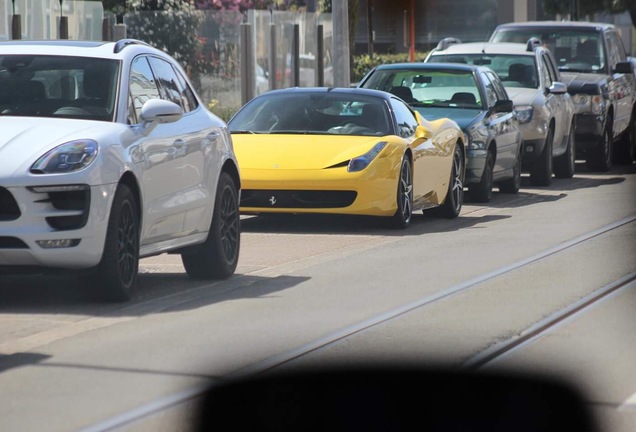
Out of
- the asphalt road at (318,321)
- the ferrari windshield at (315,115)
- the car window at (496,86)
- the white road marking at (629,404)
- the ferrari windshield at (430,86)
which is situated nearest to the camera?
the white road marking at (629,404)

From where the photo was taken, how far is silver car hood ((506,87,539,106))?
20.8m

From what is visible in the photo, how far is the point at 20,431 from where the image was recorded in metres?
6.11

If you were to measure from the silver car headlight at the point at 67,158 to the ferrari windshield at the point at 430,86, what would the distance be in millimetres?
9437

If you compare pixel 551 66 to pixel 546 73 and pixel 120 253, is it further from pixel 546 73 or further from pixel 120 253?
pixel 120 253

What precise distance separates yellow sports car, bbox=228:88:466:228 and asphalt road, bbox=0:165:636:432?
370 millimetres

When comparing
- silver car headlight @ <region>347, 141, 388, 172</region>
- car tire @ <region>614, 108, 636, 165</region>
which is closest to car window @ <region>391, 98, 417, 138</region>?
silver car headlight @ <region>347, 141, 388, 172</region>

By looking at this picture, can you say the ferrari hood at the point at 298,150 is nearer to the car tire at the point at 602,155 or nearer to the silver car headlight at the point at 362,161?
the silver car headlight at the point at 362,161

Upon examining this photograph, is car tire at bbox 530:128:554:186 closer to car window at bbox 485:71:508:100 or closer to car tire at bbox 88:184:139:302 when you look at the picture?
car window at bbox 485:71:508:100

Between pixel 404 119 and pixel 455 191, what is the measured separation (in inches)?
50.7

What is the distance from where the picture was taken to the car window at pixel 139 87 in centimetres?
1016

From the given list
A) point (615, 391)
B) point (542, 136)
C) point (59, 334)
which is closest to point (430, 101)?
point (542, 136)

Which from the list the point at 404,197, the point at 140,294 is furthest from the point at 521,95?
the point at 140,294

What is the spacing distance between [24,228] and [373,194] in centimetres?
553

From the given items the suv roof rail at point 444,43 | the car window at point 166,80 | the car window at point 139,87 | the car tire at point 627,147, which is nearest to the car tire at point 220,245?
the car window at point 166,80
